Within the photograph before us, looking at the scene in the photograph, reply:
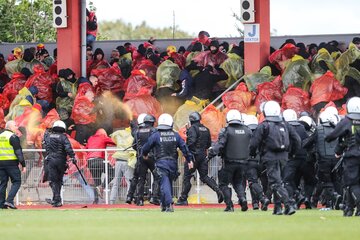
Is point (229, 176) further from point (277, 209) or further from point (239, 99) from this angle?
point (239, 99)

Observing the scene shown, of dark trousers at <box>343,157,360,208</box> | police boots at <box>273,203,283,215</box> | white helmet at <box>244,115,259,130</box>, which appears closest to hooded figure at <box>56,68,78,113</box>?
white helmet at <box>244,115,259,130</box>

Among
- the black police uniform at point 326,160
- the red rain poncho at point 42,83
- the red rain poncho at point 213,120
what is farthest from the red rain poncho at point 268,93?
the red rain poncho at point 42,83

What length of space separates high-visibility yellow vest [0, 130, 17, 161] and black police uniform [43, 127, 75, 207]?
5.77ft

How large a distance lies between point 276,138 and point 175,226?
15.7 ft

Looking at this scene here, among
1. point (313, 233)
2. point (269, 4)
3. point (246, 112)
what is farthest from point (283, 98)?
point (313, 233)

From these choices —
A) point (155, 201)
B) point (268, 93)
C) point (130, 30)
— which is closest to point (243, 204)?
point (155, 201)

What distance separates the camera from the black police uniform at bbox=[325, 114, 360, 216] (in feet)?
82.5

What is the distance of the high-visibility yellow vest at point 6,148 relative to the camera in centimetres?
3061

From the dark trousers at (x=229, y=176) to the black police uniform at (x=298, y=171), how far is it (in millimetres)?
1605

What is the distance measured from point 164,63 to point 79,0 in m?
4.06

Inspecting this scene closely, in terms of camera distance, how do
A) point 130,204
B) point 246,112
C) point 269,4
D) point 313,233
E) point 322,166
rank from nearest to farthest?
point 313,233
point 322,166
point 130,204
point 246,112
point 269,4

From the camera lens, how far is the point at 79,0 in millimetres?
40125

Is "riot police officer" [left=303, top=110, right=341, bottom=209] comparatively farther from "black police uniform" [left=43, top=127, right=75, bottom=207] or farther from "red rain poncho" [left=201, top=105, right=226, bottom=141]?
"black police uniform" [left=43, top=127, right=75, bottom=207]

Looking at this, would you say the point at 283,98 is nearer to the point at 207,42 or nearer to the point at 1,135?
the point at 207,42
